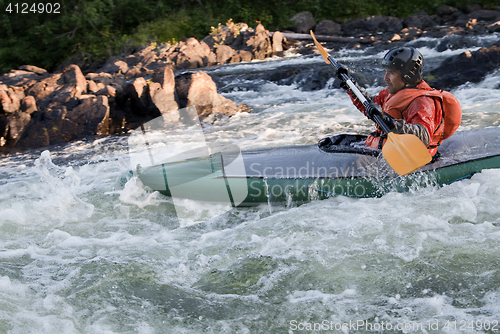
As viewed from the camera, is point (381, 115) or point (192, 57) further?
point (192, 57)

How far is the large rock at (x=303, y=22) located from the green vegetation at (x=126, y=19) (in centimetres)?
31

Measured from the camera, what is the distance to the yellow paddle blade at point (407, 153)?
241 centimetres

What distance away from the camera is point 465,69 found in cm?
717

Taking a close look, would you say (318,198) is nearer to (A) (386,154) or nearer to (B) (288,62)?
(A) (386,154)

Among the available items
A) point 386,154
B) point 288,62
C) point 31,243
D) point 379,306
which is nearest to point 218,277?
point 379,306

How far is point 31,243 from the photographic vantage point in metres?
2.98

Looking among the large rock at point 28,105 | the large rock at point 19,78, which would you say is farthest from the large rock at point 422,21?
the large rock at point 28,105

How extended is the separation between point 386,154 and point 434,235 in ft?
2.03

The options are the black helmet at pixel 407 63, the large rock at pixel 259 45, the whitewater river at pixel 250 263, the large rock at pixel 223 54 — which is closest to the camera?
the whitewater river at pixel 250 263

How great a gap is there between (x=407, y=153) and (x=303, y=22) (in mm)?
13252

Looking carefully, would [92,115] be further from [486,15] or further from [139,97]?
[486,15]

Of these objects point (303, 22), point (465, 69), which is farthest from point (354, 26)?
point (465, 69)

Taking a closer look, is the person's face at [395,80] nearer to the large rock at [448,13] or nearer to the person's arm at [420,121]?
the person's arm at [420,121]

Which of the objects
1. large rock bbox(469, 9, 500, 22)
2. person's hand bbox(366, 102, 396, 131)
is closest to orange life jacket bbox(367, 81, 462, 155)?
person's hand bbox(366, 102, 396, 131)
